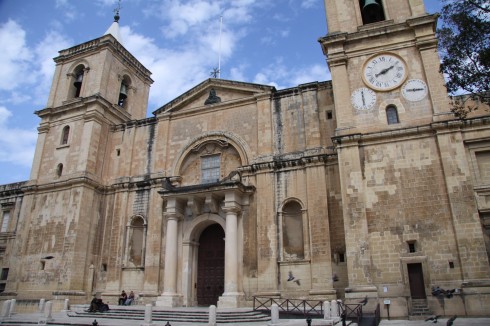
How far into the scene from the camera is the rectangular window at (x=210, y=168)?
906 inches

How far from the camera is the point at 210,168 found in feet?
76.3

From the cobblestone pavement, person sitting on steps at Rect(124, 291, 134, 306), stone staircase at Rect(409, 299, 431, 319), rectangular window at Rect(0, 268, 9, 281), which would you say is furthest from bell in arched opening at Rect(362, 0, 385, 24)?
rectangular window at Rect(0, 268, 9, 281)

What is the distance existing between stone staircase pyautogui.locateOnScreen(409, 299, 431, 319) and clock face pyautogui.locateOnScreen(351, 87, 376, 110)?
28.3ft

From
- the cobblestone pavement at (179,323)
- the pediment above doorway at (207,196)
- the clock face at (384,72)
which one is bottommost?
the cobblestone pavement at (179,323)

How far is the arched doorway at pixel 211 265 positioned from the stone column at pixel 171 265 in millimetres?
1428

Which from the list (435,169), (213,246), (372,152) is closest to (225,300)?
(213,246)

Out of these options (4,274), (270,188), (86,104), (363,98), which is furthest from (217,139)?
(4,274)

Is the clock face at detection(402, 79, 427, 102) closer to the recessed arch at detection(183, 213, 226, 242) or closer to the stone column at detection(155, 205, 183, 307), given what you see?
the recessed arch at detection(183, 213, 226, 242)

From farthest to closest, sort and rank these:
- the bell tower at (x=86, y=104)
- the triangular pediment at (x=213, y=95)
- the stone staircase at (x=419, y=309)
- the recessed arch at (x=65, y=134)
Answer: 1. the recessed arch at (x=65, y=134)
2. the bell tower at (x=86, y=104)
3. the triangular pediment at (x=213, y=95)
4. the stone staircase at (x=419, y=309)

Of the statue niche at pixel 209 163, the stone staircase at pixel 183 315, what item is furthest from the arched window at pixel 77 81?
the stone staircase at pixel 183 315

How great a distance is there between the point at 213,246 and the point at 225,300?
3.98 metres

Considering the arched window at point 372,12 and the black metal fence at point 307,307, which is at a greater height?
the arched window at point 372,12

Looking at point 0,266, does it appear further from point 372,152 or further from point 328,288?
point 372,152

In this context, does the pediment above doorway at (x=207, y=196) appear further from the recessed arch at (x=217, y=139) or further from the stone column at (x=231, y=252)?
the recessed arch at (x=217, y=139)
